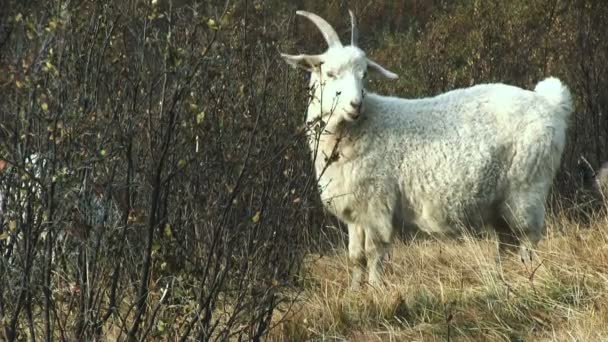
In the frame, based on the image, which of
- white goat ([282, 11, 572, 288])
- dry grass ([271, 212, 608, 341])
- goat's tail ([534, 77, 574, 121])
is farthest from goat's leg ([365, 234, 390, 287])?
goat's tail ([534, 77, 574, 121])

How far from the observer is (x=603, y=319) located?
4.27 meters

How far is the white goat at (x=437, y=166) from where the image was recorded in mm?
6387

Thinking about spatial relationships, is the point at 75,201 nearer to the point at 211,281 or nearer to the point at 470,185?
the point at 211,281

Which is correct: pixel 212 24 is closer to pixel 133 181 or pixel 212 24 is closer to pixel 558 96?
pixel 133 181

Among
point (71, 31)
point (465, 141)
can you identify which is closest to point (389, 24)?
point (465, 141)

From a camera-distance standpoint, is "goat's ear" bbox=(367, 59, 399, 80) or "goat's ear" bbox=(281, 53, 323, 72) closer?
"goat's ear" bbox=(281, 53, 323, 72)

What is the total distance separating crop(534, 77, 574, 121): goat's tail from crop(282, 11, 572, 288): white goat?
36 millimetres

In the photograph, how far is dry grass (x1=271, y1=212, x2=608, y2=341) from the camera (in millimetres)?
4438

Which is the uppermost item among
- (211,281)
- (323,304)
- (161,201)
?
(161,201)

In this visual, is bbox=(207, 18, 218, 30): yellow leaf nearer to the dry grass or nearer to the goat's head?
the dry grass

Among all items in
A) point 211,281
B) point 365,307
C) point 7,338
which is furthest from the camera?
point 365,307

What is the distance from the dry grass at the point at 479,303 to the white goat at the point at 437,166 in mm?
712

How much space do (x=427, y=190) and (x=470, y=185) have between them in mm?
277

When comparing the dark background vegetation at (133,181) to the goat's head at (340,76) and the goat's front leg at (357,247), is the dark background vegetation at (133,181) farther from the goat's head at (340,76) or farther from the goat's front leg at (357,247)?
the goat's front leg at (357,247)
